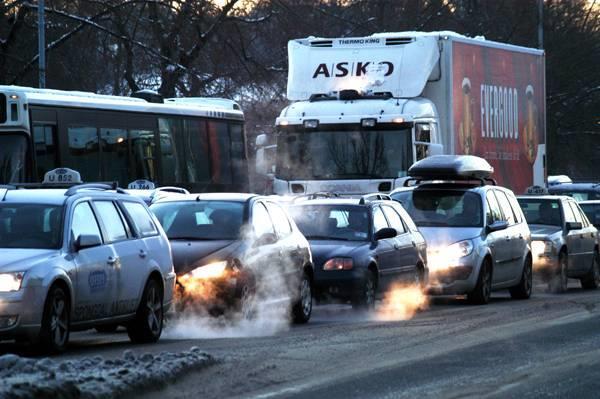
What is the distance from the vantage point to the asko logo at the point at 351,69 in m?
26.2

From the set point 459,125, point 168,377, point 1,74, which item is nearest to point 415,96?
point 459,125

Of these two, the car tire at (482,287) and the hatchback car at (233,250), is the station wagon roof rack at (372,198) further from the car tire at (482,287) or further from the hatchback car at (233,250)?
the hatchback car at (233,250)

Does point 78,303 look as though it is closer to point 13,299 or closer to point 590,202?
point 13,299

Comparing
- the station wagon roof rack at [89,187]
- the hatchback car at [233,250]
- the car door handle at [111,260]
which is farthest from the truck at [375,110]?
the car door handle at [111,260]

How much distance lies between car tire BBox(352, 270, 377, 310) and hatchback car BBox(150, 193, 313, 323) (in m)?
0.78

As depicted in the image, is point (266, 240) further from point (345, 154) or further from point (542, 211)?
point (542, 211)

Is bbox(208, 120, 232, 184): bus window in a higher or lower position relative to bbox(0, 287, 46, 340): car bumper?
higher

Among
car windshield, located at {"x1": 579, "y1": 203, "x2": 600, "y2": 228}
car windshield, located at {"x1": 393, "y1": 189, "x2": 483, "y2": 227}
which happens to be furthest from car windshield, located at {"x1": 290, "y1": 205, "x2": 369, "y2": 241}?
car windshield, located at {"x1": 579, "y1": 203, "x2": 600, "y2": 228}

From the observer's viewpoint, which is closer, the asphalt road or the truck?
the asphalt road

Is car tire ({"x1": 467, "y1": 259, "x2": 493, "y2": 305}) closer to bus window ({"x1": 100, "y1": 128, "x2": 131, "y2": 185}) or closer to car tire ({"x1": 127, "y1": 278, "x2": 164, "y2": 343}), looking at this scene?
car tire ({"x1": 127, "y1": 278, "x2": 164, "y2": 343})

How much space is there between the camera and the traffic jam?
1274 cm

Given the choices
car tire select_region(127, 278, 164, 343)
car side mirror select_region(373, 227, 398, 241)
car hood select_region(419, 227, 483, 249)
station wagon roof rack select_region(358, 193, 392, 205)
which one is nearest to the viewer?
car tire select_region(127, 278, 164, 343)

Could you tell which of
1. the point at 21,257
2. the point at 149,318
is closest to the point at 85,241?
the point at 21,257

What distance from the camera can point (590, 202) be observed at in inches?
1280
